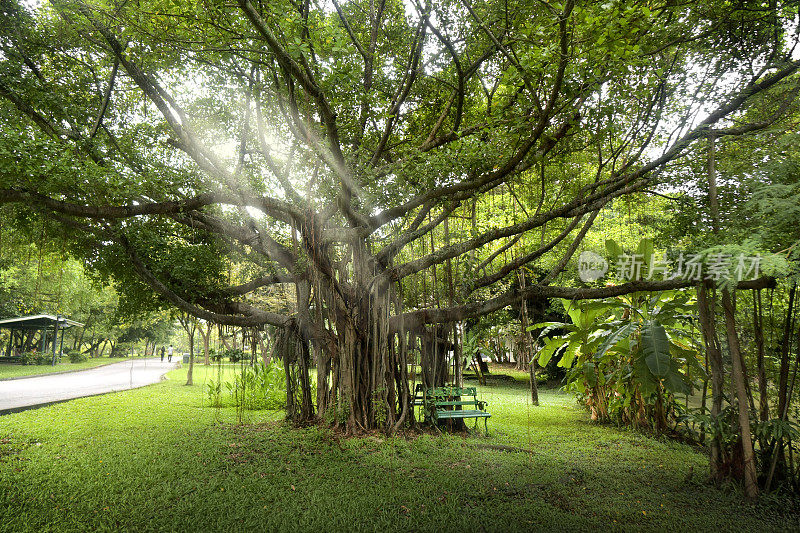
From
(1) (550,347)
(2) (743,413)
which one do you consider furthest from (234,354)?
(2) (743,413)

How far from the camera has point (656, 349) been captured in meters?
4.66

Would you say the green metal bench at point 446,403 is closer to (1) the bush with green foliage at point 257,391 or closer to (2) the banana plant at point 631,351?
(2) the banana plant at point 631,351

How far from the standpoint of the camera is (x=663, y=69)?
14.9ft

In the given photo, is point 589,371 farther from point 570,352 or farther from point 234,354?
point 234,354

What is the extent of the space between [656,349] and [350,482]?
144 inches

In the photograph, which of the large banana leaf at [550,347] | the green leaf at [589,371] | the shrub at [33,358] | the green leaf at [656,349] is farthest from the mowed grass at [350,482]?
the shrub at [33,358]

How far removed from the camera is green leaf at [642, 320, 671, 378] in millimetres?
4516

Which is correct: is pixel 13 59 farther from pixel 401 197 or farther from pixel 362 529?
pixel 362 529

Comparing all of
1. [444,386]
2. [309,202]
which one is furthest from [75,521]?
[444,386]

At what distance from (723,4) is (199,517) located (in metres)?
6.93

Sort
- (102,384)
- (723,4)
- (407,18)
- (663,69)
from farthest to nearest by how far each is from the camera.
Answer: (102,384) → (407,18) → (663,69) → (723,4)

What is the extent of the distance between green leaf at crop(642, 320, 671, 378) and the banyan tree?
2.00 feet

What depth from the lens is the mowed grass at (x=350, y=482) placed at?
3.33m

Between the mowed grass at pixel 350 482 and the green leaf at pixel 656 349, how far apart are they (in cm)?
104
